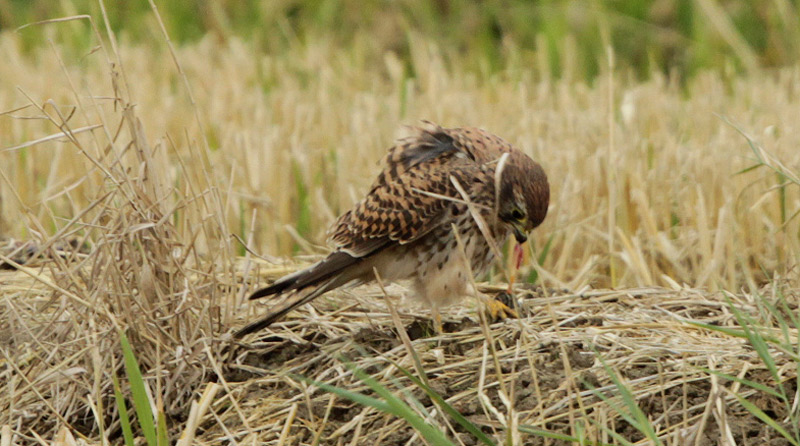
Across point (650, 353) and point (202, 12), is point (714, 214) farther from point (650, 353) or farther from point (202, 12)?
point (202, 12)

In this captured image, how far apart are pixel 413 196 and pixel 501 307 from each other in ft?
1.63

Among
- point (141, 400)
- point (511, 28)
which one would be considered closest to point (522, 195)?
point (141, 400)

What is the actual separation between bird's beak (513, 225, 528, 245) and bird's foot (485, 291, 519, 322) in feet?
0.64

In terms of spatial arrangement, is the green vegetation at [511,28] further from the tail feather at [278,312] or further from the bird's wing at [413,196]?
the tail feather at [278,312]

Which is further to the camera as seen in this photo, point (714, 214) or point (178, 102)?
point (178, 102)

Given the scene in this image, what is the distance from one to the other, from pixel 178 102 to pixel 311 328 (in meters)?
4.13

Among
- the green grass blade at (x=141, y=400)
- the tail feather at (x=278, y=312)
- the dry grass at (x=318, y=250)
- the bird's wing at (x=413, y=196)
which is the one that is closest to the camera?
the green grass blade at (x=141, y=400)

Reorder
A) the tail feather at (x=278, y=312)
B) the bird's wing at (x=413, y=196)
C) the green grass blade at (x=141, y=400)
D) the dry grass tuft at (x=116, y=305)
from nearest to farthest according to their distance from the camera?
the green grass blade at (x=141, y=400) → the dry grass tuft at (x=116, y=305) → the tail feather at (x=278, y=312) → the bird's wing at (x=413, y=196)

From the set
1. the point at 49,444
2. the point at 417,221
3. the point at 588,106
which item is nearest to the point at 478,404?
the point at 417,221

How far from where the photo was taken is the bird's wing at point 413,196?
4.02 metres

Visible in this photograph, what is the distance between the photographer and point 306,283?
12.7ft

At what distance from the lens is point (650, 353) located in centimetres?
349

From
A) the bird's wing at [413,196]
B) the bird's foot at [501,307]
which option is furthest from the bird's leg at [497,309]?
the bird's wing at [413,196]

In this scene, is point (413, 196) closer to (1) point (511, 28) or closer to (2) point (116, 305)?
(2) point (116, 305)
